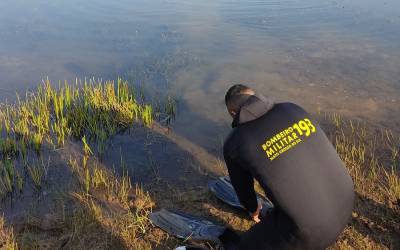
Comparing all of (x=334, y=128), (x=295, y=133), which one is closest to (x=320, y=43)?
(x=334, y=128)

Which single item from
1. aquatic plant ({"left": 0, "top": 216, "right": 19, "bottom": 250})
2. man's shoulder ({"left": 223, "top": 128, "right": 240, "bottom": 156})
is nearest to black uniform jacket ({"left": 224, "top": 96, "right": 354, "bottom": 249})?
man's shoulder ({"left": 223, "top": 128, "right": 240, "bottom": 156})

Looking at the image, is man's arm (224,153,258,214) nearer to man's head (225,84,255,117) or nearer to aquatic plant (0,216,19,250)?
man's head (225,84,255,117)

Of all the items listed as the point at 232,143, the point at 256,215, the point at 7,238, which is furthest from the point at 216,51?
the point at 232,143

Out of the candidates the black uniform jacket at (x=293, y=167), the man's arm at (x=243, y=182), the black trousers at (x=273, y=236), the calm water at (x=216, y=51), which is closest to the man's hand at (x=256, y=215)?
the man's arm at (x=243, y=182)

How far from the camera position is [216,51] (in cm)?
1173

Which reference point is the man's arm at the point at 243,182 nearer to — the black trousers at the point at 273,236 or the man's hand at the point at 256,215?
the man's hand at the point at 256,215

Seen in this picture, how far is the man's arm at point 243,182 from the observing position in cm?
392

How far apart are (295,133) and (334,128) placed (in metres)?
4.32

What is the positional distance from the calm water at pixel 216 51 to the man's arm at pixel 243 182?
113 inches

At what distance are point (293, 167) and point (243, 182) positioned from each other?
756mm

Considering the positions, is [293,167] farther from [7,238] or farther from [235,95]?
[7,238]

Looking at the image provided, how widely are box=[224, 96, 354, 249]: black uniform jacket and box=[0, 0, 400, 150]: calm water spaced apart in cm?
366

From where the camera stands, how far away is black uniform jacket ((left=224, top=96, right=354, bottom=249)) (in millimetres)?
3492

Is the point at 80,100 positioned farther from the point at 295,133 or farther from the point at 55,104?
the point at 295,133
